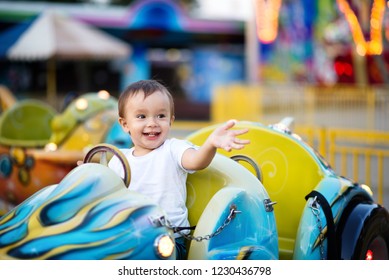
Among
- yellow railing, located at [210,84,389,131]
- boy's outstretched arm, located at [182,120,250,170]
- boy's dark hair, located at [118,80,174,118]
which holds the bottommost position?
yellow railing, located at [210,84,389,131]

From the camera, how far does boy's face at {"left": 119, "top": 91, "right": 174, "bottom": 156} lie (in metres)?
2.56

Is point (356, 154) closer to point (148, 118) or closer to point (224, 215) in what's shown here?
point (224, 215)

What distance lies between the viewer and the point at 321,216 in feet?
10.3

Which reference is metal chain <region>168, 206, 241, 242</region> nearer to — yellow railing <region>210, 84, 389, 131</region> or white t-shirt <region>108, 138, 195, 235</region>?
white t-shirt <region>108, 138, 195, 235</region>

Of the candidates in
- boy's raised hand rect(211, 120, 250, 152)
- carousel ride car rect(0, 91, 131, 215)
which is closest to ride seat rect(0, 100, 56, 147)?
carousel ride car rect(0, 91, 131, 215)

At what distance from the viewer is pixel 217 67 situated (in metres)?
22.0

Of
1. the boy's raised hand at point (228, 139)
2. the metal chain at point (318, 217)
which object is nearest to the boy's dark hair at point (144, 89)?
the boy's raised hand at point (228, 139)

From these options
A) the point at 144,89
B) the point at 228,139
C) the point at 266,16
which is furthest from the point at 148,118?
the point at 266,16

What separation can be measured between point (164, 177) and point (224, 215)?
285mm

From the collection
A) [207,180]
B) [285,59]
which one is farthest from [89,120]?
[285,59]

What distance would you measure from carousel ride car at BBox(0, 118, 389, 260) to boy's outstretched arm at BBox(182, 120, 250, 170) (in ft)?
0.59
